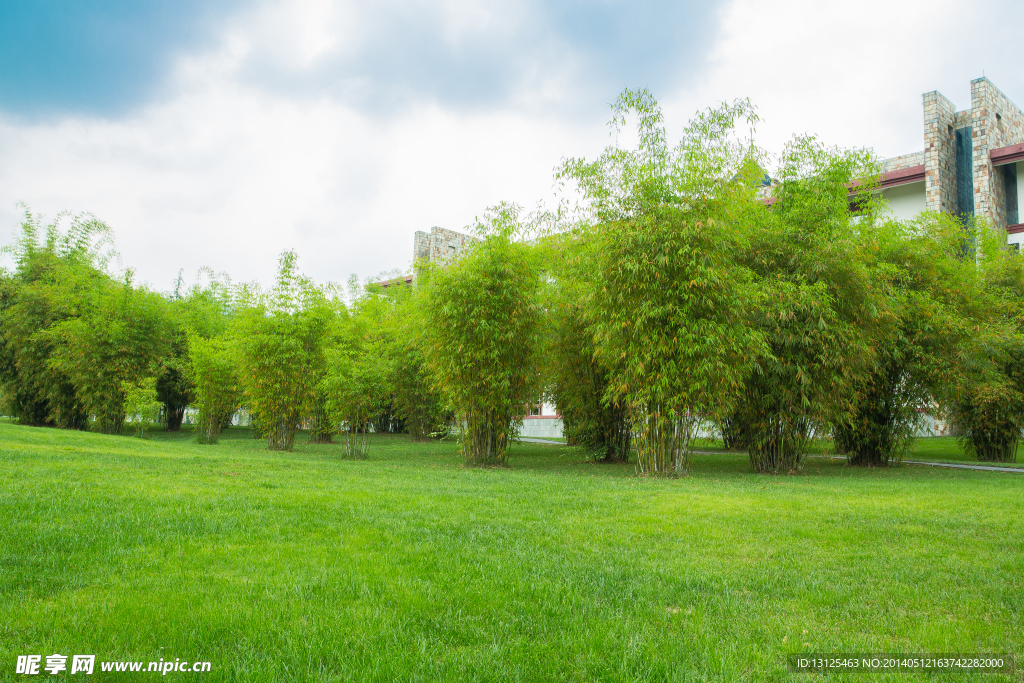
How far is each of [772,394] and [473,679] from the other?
361 inches

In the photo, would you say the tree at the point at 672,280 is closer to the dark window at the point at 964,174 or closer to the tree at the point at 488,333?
the tree at the point at 488,333

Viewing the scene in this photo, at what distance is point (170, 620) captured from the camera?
7.50 ft

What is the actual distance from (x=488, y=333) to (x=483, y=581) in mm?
7888

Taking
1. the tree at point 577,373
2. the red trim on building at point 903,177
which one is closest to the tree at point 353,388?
the tree at point 577,373

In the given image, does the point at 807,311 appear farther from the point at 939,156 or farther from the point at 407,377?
the point at 939,156

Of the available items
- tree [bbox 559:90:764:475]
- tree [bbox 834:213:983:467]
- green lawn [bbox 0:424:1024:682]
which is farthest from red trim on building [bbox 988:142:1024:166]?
green lawn [bbox 0:424:1024:682]

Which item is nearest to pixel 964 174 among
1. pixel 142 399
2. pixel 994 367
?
pixel 994 367

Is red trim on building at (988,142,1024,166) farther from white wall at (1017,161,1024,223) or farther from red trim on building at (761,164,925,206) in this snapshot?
red trim on building at (761,164,925,206)

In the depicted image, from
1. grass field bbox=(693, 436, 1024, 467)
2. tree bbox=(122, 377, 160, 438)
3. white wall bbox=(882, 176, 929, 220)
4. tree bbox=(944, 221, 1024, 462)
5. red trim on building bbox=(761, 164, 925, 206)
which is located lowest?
grass field bbox=(693, 436, 1024, 467)

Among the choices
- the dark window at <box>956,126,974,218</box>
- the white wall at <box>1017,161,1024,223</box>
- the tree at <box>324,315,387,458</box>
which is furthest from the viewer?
the dark window at <box>956,126,974,218</box>

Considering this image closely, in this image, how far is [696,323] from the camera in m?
8.75

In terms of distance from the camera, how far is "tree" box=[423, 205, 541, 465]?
10.9 meters

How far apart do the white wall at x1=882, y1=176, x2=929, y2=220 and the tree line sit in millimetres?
7792

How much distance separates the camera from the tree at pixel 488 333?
1087 centimetres
